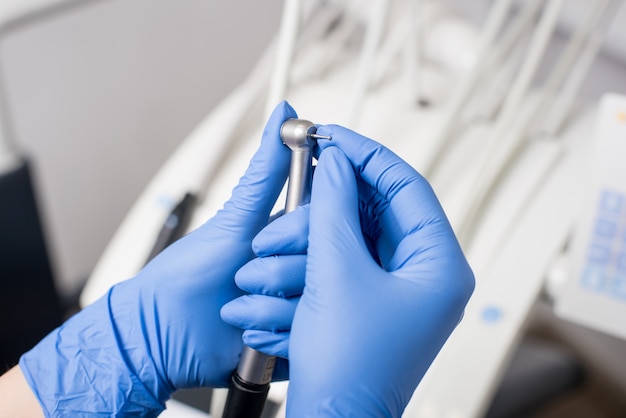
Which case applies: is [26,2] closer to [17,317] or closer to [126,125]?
[17,317]

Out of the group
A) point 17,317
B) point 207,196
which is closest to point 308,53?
point 207,196

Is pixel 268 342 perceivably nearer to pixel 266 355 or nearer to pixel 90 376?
pixel 266 355

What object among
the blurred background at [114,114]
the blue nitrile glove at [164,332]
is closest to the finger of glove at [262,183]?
the blue nitrile glove at [164,332]

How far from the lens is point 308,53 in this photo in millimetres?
978

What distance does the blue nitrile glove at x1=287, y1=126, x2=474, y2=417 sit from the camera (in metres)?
0.45

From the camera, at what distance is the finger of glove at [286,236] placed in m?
0.49

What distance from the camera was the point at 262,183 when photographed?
52 cm

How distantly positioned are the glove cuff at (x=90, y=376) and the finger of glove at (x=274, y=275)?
129mm

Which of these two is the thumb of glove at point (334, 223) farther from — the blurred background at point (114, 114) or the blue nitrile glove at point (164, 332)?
the blurred background at point (114, 114)

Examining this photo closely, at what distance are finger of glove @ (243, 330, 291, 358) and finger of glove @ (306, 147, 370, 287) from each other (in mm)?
56

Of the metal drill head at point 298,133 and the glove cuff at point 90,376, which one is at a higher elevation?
the metal drill head at point 298,133

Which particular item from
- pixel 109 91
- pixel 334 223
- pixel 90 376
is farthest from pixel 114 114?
pixel 334 223

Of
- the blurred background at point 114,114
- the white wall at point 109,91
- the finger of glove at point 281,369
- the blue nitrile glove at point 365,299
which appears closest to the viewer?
the blue nitrile glove at point 365,299

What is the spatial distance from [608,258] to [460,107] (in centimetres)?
25
